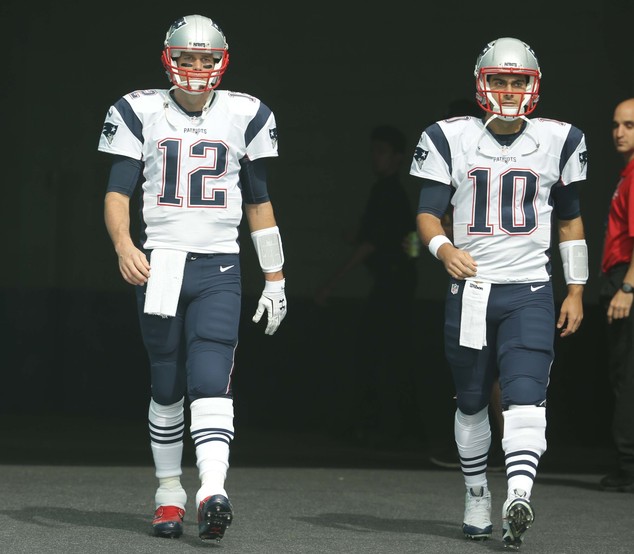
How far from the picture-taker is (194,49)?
550 cm

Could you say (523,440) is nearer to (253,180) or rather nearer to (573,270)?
(573,270)

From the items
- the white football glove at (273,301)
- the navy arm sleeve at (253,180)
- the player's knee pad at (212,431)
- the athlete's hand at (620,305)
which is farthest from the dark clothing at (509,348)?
the athlete's hand at (620,305)

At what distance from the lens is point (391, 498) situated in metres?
6.83

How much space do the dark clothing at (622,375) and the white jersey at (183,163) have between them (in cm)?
229

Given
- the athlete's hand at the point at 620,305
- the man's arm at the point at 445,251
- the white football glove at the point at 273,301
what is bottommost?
the athlete's hand at the point at 620,305

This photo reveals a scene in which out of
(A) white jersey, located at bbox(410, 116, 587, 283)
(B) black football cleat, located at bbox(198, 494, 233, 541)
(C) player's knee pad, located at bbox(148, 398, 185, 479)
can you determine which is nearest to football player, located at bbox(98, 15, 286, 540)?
(C) player's knee pad, located at bbox(148, 398, 185, 479)

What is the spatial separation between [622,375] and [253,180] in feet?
7.75

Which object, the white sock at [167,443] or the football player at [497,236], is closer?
the football player at [497,236]

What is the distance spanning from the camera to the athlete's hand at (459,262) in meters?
5.50

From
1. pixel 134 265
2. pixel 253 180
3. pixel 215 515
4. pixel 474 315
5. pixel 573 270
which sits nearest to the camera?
pixel 215 515

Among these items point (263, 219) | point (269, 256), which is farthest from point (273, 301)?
point (263, 219)

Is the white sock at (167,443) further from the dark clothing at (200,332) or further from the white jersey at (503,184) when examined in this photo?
the white jersey at (503,184)

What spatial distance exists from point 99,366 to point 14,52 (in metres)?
1.68

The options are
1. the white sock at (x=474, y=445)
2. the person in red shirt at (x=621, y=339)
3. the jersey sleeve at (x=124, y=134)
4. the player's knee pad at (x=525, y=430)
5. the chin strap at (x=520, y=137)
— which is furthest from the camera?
the person in red shirt at (x=621, y=339)
